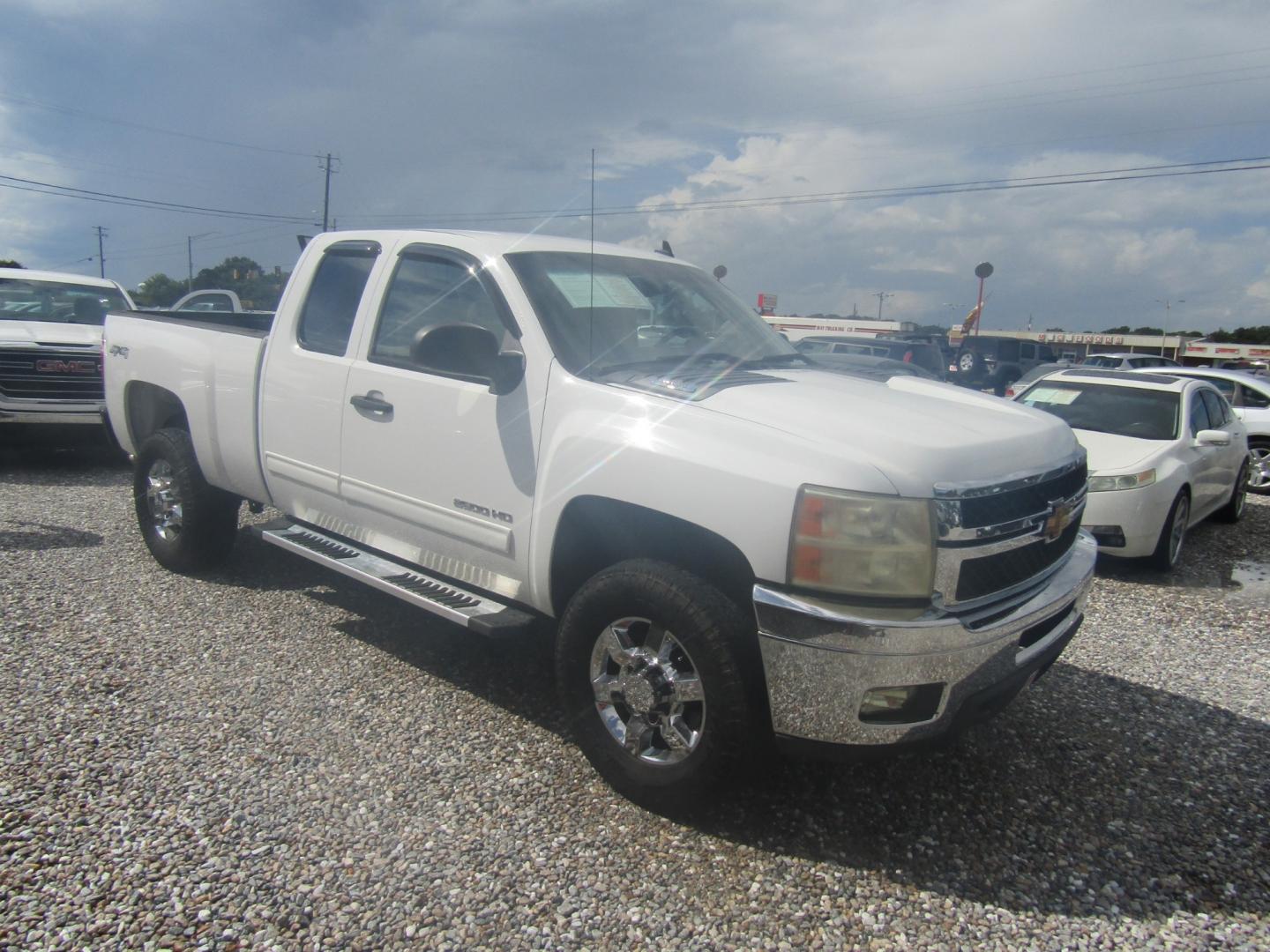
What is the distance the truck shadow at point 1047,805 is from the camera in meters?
2.82

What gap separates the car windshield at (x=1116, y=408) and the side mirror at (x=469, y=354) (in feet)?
17.0

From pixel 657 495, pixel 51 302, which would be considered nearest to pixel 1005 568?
pixel 657 495

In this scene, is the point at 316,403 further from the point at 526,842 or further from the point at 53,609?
the point at 526,842

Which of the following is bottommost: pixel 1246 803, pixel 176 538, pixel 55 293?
pixel 1246 803

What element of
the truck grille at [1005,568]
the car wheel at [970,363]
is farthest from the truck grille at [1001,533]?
the car wheel at [970,363]

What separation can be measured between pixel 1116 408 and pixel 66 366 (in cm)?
962

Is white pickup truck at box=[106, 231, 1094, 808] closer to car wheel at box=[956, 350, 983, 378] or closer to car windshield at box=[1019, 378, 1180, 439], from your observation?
car windshield at box=[1019, 378, 1180, 439]

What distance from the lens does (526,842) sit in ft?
9.43

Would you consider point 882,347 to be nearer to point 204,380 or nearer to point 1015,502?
point 204,380

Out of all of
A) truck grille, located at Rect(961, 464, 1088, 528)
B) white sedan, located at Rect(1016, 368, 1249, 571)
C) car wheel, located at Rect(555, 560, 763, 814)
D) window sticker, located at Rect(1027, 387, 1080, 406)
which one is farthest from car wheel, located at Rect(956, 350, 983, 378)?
car wheel, located at Rect(555, 560, 763, 814)

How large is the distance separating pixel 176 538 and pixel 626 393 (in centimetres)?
345

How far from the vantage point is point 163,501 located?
5.40 m

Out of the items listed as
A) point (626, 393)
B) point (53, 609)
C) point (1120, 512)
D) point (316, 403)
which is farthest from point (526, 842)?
point (1120, 512)

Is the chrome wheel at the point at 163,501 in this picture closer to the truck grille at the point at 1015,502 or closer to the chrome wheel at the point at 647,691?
the chrome wheel at the point at 647,691
